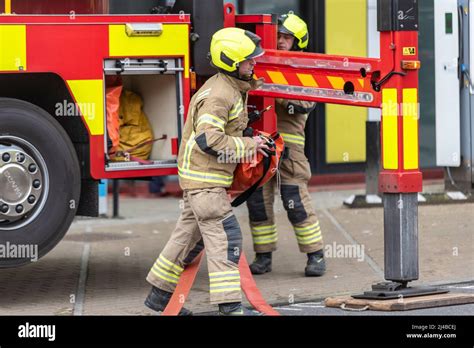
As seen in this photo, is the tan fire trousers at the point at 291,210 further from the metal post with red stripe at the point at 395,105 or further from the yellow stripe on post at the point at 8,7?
the yellow stripe on post at the point at 8,7

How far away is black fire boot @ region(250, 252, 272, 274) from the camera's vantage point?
904cm

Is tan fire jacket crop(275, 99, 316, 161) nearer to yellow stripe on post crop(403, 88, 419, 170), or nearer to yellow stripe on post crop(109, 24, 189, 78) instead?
yellow stripe on post crop(109, 24, 189, 78)

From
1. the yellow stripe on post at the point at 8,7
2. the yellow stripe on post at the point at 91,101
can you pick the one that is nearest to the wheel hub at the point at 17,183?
the yellow stripe on post at the point at 91,101

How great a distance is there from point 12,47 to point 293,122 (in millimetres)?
2330

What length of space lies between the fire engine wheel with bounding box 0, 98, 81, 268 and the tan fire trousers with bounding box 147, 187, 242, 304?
891mm

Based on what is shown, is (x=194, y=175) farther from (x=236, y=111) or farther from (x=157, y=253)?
(x=157, y=253)

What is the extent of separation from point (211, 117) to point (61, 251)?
369cm

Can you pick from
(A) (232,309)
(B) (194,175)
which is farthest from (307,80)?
(A) (232,309)

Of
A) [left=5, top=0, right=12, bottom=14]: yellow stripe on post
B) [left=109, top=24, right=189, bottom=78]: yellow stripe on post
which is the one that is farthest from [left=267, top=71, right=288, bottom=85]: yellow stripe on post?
[left=5, top=0, right=12, bottom=14]: yellow stripe on post

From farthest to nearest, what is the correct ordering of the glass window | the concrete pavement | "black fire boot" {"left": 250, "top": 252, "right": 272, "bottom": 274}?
the glass window → "black fire boot" {"left": 250, "top": 252, "right": 272, "bottom": 274} → the concrete pavement
